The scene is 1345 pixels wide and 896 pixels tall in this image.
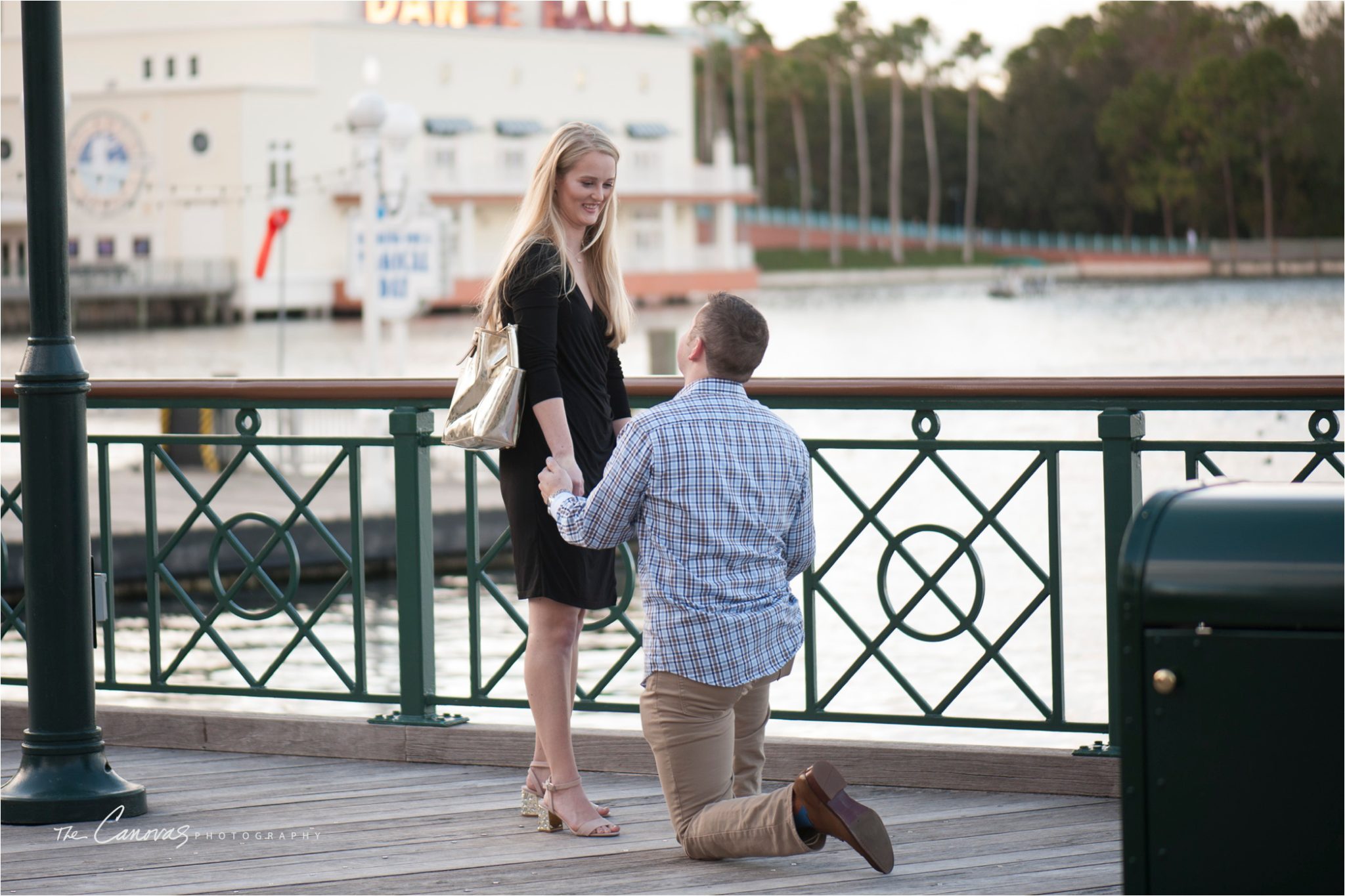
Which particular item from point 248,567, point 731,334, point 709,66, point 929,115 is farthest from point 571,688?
point 929,115

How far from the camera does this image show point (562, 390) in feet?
10.7

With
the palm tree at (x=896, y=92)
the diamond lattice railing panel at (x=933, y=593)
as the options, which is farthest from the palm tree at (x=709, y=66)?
the diamond lattice railing panel at (x=933, y=593)

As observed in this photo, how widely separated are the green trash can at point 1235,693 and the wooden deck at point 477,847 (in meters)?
0.84

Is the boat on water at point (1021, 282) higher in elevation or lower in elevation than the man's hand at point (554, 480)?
higher

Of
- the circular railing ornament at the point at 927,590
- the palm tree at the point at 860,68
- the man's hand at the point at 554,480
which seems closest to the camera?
the man's hand at the point at 554,480

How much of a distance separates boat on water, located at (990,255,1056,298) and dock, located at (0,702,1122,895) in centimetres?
7307

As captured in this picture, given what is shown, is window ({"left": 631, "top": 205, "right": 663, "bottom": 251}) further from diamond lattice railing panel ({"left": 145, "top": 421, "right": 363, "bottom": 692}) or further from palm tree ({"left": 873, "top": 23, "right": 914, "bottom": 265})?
diamond lattice railing panel ({"left": 145, "top": 421, "right": 363, "bottom": 692})

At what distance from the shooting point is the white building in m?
63.0

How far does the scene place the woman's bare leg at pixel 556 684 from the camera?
338 cm

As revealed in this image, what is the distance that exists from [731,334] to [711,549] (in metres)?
0.41

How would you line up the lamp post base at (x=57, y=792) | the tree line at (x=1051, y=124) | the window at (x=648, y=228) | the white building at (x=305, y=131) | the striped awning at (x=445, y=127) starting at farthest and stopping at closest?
the tree line at (x=1051, y=124) < the window at (x=648, y=228) < the striped awning at (x=445, y=127) < the white building at (x=305, y=131) < the lamp post base at (x=57, y=792)

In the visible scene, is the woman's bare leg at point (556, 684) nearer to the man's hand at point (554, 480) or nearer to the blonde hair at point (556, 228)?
the man's hand at point (554, 480)

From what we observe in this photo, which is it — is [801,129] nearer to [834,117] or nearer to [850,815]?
[834,117]

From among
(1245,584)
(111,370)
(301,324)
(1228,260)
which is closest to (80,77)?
(301,324)
